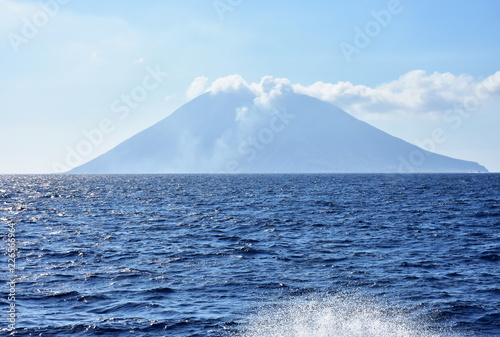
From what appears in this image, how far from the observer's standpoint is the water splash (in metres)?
20.5

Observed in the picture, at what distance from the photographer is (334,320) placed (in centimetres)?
2206

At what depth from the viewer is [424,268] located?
1230 inches

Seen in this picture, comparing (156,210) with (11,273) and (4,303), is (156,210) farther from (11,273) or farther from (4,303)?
(4,303)

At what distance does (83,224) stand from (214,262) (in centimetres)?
2604

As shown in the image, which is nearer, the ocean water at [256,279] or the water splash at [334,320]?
the water splash at [334,320]

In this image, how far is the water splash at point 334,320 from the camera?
20533 mm

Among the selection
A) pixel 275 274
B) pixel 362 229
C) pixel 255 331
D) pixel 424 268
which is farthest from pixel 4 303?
pixel 362 229
